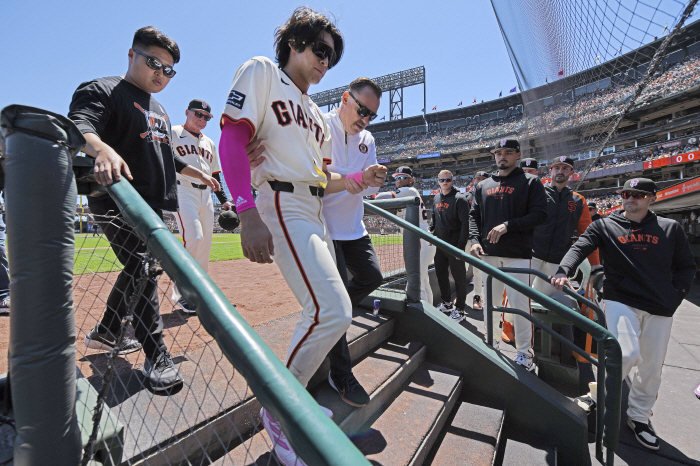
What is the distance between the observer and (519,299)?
3.33 m

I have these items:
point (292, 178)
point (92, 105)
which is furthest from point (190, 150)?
point (292, 178)

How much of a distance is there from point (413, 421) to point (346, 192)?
1532mm

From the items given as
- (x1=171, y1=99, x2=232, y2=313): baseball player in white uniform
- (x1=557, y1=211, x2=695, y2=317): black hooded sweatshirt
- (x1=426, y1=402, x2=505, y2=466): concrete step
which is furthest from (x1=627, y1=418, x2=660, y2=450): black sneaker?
(x1=171, y1=99, x2=232, y2=313): baseball player in white uniform

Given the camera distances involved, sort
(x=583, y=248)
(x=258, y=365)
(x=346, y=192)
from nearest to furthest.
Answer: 1. (x=258, y=365)
2. (x=346, y=192)
3. (x=583, y=248)

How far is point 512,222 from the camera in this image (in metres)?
3.47

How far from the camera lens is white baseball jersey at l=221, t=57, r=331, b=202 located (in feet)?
5.15

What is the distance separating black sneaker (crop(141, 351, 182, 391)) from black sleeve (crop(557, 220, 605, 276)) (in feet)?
10.5

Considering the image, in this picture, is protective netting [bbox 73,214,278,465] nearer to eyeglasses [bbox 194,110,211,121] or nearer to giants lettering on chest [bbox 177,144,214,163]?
giants lettering on chest [bbox 177,144,214,163]

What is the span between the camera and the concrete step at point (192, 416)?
131 centimetres

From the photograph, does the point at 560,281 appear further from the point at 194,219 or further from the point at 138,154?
the point at 194,219

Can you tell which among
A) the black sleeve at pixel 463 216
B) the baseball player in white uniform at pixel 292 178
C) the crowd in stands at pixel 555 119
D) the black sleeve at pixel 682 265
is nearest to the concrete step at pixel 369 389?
the baseball player in white uniform at pixel 292 178

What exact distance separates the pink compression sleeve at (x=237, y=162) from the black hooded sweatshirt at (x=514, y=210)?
2.83 meters

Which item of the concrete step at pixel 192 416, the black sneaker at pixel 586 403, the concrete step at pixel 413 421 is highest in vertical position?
the concrete step at pixel 192 416

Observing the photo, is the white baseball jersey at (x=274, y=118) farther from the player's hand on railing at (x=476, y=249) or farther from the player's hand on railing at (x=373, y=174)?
the player's hand on railing at (x=476, y=249)
